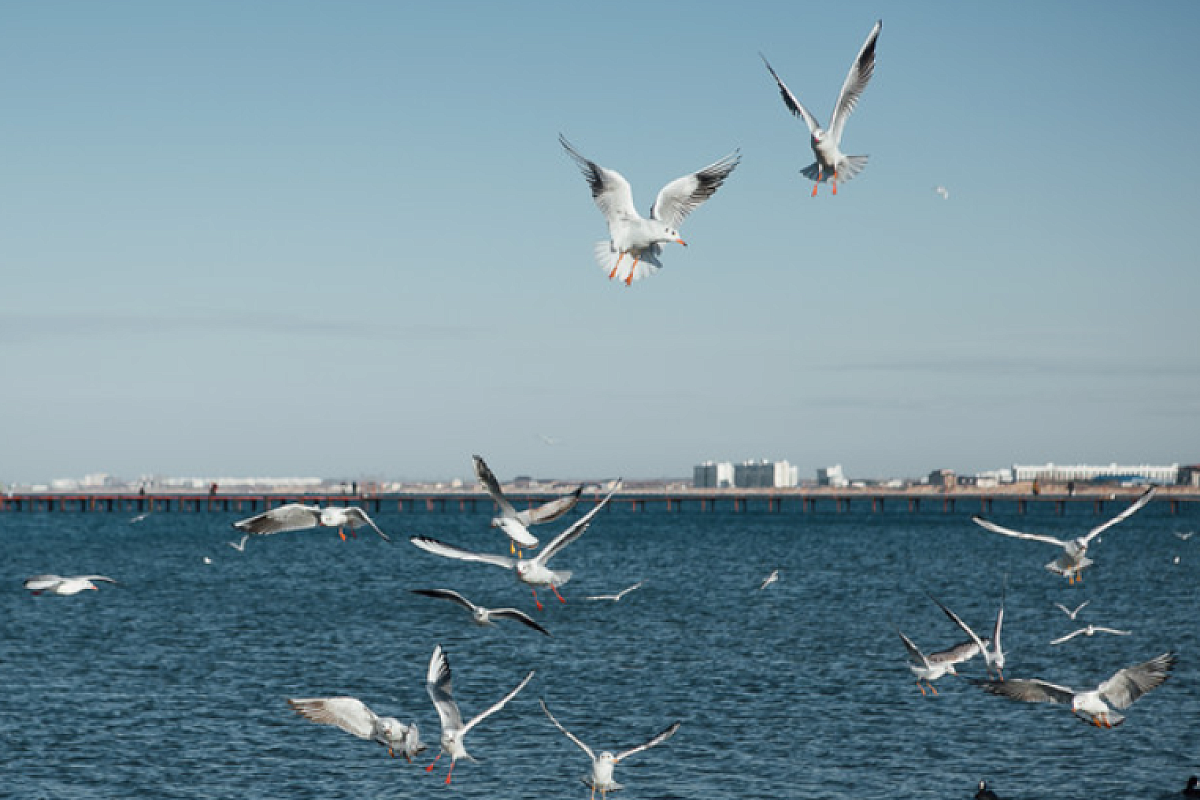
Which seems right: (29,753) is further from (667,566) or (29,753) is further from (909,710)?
(667,566)

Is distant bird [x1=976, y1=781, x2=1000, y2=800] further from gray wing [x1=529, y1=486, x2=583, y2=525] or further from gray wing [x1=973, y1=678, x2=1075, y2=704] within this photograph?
gray wing [x1=529, y1=486, x2=583, y2=525]

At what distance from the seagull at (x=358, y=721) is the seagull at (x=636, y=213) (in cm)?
627

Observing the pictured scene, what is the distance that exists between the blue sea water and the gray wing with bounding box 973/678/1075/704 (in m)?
11.7

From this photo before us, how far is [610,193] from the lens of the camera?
1497 centimetres

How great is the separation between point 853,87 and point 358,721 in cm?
972

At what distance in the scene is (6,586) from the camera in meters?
82.0

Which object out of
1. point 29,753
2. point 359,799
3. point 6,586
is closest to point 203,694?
point 29,753

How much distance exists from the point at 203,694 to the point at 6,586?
157 ft

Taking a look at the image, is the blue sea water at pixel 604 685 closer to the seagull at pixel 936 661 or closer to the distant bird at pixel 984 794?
the distant bird at pixel 984 794

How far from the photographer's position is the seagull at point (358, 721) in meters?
16.5

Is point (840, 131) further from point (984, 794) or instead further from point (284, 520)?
point (984, 794)

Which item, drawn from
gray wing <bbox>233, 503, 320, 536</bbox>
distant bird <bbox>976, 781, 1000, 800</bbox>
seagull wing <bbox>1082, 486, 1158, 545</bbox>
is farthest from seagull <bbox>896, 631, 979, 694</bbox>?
gray wing <bbox>233, 503, 320, 536</bbox>

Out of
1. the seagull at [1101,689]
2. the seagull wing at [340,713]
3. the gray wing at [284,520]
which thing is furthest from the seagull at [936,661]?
the gray wing at [284,520]

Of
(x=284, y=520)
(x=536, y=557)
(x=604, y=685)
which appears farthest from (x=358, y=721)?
(x=604, y=685)
